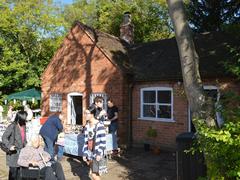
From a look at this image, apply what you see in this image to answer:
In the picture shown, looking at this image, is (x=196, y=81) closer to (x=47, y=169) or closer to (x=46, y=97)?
(x=47, y=169)

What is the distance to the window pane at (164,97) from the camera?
42.3 feet

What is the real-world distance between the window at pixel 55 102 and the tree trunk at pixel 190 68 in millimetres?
13045

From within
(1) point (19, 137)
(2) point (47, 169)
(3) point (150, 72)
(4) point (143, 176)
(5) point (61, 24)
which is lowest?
(4) point (143, 176)

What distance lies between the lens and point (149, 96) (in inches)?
535

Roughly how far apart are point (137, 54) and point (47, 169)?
11.3 metres

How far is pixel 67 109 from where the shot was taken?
16.5 metres

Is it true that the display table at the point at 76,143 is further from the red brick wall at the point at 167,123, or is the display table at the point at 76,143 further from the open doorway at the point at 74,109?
the open doorway at the point at 74,109

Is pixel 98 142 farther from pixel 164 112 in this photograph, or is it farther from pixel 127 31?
pixel 127 31

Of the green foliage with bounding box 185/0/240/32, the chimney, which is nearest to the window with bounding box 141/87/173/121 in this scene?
the chimney

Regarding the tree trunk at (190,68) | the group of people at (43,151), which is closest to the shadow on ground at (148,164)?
the group of people at (43,151)

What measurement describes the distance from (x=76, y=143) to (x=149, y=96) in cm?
458

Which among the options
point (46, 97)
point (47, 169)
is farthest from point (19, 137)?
point (46, 97)

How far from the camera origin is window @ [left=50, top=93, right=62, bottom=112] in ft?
56.5

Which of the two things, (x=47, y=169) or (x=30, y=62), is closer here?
(x=47, y=169)
